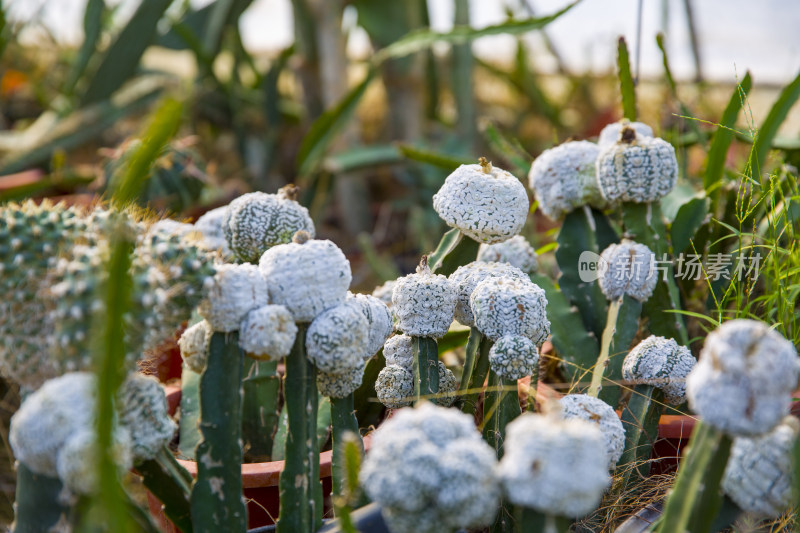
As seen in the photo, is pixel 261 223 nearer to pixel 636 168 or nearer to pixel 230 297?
pixel 230 297

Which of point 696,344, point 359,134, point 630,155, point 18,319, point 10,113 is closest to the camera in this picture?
point 18,319

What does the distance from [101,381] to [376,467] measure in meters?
0.17

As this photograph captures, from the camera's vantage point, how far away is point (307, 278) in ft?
1.93

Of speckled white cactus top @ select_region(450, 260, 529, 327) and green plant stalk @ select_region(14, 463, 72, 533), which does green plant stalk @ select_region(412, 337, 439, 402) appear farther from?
green plant stalk @ select_region(14, 463, 72, 533)

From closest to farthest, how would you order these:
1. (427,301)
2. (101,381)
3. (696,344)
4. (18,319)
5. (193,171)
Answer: (101,381) < (18,319) < (427,301) < (696,344) < (193,171)

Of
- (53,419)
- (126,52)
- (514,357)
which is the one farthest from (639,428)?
(126,52)

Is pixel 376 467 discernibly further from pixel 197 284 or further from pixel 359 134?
pixel 359 134

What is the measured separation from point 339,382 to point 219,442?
119mm

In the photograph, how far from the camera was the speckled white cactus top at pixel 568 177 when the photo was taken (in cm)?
88

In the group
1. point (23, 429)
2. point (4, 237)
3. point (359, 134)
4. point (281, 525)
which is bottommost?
point (281, 525)

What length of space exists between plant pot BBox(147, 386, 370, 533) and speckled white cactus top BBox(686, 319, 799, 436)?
0.38 meters

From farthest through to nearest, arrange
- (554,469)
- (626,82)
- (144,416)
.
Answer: (626,82), (144,416), (554,469)

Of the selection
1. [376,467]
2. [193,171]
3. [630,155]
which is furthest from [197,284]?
[193,171]

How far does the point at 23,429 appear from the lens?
48 cm
